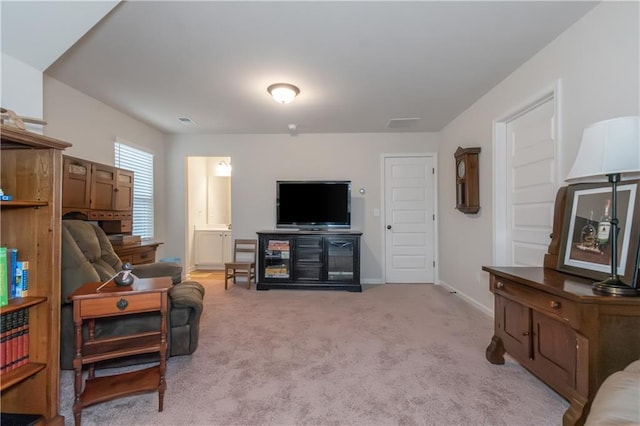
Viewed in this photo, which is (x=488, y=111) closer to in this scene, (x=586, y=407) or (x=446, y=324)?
(x=446, y=324)

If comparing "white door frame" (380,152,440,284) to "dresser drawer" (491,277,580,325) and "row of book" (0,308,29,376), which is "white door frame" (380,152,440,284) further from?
"row of book" (0,308,29,376)

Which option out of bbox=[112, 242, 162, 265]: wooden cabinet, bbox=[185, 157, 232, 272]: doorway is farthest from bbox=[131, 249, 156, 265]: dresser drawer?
bbox=[185, 157, 232, 272]: doorway

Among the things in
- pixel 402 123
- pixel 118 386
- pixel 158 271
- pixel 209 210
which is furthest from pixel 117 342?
pixel 209 210

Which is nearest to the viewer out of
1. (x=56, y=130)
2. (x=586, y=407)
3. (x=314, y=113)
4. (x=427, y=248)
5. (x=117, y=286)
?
(x=586, y=407)

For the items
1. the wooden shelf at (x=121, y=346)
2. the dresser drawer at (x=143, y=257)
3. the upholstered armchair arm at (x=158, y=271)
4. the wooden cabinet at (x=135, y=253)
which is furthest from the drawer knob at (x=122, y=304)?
the dresser drawer at (x=143, y=257)

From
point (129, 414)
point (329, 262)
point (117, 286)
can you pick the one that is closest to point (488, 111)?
point (329, 262)

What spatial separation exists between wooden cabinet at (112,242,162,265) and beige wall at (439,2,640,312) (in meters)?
4.00

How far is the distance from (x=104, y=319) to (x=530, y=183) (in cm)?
365

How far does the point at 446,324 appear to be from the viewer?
120 inches

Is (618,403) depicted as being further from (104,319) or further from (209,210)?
(209,210)

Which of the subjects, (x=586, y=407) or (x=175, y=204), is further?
(x=175, y=204)

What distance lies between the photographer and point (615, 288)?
4.57ft

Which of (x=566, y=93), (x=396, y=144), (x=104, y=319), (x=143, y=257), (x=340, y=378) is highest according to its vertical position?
(x=396, y=144)

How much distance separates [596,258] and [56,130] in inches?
181
